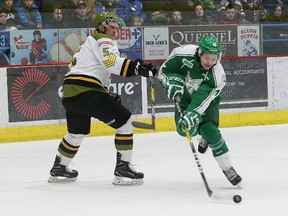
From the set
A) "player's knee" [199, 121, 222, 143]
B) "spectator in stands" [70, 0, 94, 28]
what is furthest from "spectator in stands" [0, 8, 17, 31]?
"player's knee" [199, 121, 222, 143]

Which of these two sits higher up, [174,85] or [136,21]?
[136,21]

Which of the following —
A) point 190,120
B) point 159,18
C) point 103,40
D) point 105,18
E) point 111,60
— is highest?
point 159,18

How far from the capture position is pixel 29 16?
8.27 m

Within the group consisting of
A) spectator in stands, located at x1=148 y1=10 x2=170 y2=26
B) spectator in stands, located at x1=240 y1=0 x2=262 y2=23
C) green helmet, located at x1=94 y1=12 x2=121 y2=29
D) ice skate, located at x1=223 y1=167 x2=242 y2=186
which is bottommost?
ice skate, located at x1=223 y1=167 x2=242 y2=186

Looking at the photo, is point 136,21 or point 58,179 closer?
point 58,179

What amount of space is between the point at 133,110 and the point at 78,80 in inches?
118

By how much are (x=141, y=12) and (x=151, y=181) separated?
3.80m

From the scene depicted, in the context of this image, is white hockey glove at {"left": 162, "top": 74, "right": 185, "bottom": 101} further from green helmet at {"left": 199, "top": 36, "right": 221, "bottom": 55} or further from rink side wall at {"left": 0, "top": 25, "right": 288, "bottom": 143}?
rink side wall at {"left": 0, "top": 25, "right": 288, "bottom": 143}

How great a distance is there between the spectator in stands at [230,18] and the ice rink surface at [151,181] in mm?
1713

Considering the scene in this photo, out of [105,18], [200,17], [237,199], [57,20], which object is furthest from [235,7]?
[237,199]

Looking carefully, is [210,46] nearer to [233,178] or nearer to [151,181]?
[233,178]

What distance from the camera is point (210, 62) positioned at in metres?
4.89

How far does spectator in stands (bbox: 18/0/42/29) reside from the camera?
8.20 m

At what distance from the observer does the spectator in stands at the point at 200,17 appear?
903cm
